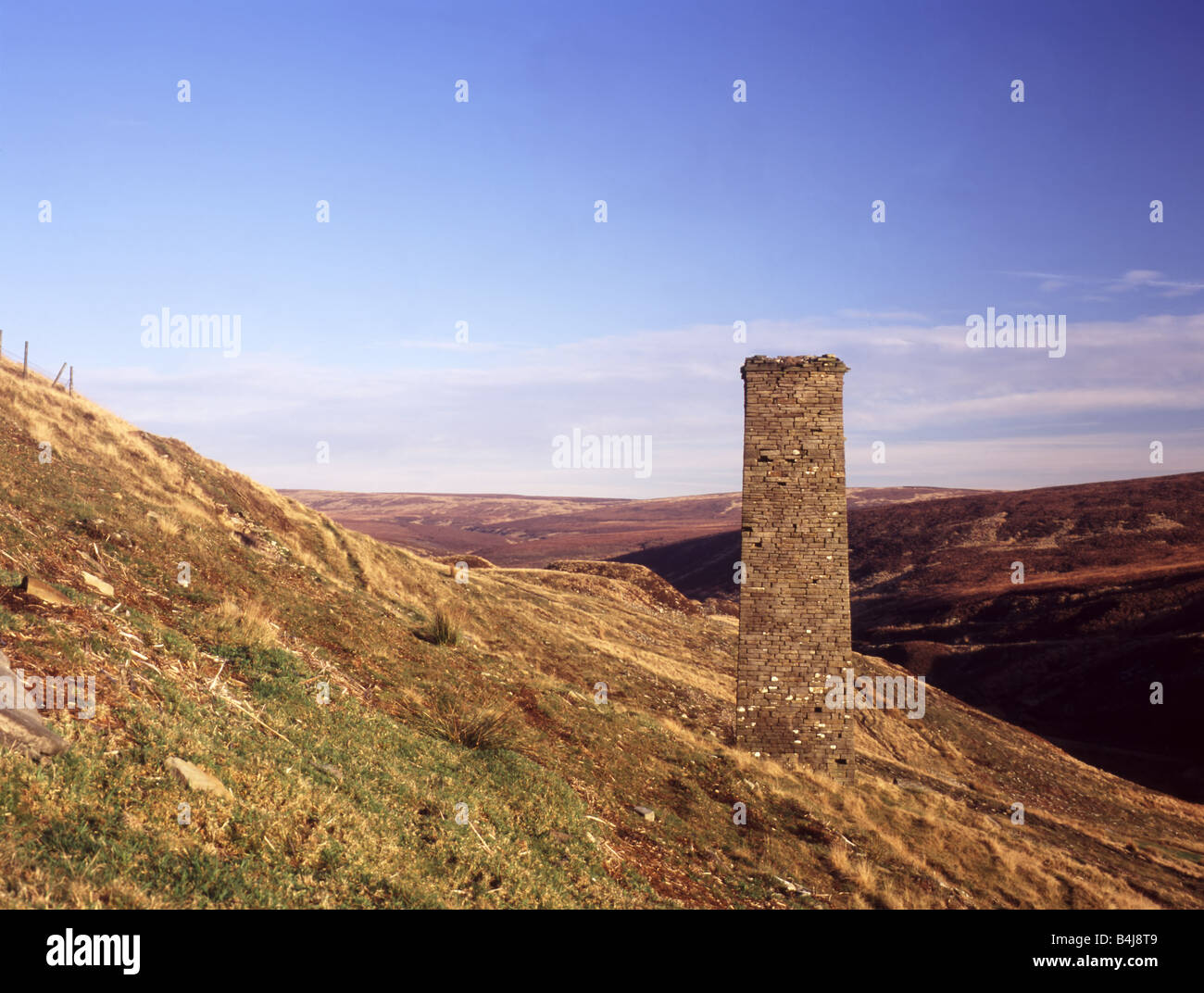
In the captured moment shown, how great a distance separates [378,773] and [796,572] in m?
9.47

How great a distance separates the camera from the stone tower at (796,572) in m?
14.4

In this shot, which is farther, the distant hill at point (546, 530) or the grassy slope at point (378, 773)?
the distant hill at point (546, 530)

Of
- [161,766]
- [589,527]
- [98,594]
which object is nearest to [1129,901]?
[161,766]

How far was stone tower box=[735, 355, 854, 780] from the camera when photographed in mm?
14422

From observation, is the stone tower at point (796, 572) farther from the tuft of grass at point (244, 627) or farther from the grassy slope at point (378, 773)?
the tuft of grass at point (244, 627)

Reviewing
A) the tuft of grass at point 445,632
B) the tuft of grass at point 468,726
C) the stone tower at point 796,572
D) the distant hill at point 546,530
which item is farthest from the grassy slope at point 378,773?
the distant hill at point 546,530

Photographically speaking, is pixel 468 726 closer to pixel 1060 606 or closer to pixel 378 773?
pixel 378 773

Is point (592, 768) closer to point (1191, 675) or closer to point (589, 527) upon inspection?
point (1191, 675)

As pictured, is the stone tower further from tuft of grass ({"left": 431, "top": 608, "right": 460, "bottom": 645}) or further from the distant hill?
the distant hill

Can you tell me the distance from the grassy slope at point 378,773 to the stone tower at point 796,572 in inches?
40.9

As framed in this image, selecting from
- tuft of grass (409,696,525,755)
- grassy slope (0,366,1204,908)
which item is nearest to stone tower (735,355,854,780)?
grassy slope (0,366,1204,908)
